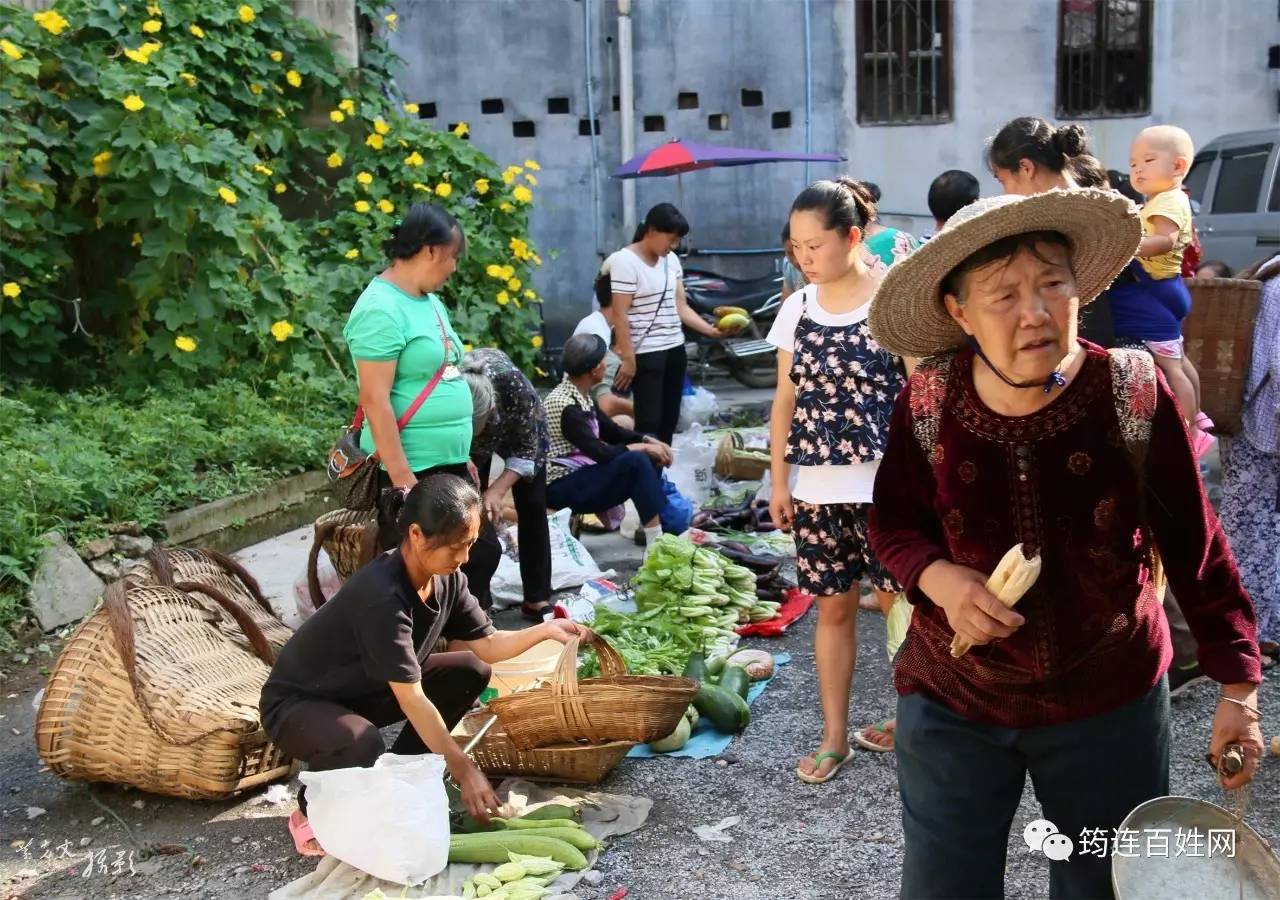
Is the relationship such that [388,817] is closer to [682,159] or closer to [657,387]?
[657,387]

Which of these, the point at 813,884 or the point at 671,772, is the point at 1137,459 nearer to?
the point at 813,884

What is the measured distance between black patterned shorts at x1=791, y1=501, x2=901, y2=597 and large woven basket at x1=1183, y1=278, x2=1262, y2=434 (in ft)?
6.07

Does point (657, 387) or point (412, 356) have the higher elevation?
point (412, 356)

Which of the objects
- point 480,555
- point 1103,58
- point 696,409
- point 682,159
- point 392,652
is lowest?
point 696,409

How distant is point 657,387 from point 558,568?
2.21m

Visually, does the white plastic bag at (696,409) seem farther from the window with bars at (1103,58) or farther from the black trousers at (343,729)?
the window with bars at (1103,58)

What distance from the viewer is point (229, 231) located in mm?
8258

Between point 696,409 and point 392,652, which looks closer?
point 392,652

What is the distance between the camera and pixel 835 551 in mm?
4262

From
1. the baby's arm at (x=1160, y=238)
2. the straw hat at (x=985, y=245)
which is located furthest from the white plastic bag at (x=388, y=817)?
the baby's arm at (x=1160, y=238)

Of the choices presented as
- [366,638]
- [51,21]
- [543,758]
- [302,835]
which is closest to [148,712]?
[302,835]

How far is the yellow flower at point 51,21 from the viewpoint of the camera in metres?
8.18

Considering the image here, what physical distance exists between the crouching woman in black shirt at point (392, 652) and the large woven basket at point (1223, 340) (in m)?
2.73

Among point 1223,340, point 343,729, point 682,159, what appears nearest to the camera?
point 343,729
